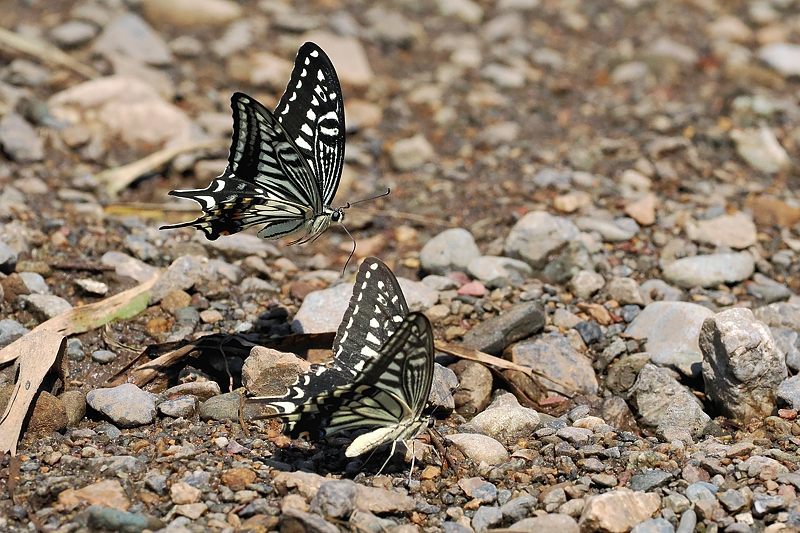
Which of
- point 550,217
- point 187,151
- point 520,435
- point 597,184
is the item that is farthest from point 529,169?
point 520,435

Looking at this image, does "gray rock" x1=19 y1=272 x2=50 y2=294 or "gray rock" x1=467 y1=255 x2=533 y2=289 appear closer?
"gray rock" x1=19 y1=272 x2=50 y2=294

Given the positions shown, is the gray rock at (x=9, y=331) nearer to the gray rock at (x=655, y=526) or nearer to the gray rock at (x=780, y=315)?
the gray rock at (x=655, y=526)

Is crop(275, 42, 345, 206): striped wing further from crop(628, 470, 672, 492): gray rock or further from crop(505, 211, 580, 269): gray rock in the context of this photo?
crop(628, 470, 672, 492): gray rock

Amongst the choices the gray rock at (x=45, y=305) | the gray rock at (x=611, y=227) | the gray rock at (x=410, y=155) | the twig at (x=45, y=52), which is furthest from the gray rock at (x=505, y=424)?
the twig at (x=45, y=52)

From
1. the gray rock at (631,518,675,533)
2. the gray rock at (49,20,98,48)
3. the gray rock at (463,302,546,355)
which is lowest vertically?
the gray rock at (463,302,546,355)

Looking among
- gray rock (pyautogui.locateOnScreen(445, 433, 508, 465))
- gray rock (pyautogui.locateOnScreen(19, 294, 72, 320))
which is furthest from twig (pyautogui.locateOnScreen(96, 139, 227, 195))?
gray rock (pyautogui.locateOnScreen(445, 433, 508, 465))

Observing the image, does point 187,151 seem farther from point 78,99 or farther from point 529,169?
point 529,169
